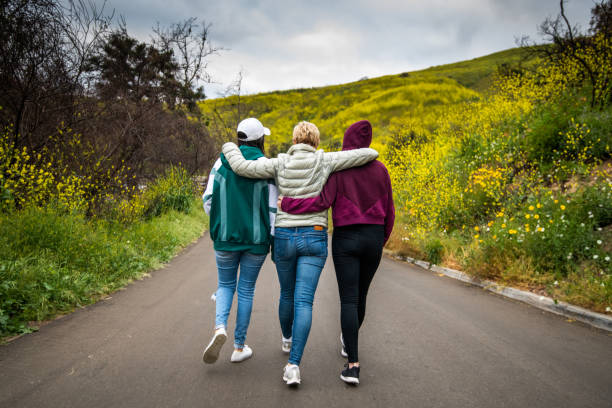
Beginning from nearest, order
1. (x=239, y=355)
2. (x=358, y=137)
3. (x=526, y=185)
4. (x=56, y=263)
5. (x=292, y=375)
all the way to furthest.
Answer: (x=292, y=375) < (x=358, y=137) < (x=239, y=355) < (x=56, y=263) < (x=526, y=185)

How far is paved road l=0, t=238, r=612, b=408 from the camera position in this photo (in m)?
2.65

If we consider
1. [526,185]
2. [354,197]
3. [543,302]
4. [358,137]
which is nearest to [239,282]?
[354,197]

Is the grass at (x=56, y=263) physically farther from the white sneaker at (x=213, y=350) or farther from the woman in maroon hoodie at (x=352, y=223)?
the woman in maroon hoodie at (x=352, y=223)

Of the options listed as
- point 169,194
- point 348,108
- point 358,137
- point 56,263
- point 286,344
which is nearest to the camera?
point 358,137

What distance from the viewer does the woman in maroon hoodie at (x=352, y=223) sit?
2812mm

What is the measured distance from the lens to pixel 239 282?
3.13 metres

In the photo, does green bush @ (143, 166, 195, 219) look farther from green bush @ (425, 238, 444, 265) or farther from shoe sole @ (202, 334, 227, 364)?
shoe sole @ (202, 334, 227, 364)

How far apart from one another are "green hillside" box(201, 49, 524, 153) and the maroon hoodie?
13.5m

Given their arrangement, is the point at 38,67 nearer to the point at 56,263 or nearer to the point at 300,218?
the point at 56,263

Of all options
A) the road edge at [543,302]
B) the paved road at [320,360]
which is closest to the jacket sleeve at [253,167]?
the paved road at [320,360]

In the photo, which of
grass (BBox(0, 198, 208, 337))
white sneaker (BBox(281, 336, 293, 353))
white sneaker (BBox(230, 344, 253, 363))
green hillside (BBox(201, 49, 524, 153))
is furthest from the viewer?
→ green hillside (BBox(201, 49, 524, 153))

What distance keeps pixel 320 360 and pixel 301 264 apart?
1.07 metres

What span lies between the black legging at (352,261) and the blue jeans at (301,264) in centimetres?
15

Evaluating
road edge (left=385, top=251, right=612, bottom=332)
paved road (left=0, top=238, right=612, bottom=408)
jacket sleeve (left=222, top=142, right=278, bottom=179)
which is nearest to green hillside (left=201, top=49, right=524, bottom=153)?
road edge (left=385, top=251, right=612, bottom=332)
